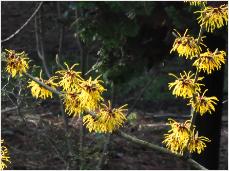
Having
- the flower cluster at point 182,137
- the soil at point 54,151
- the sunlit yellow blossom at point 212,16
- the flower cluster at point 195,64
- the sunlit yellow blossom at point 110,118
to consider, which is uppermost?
the sunlit yellow blossom at point 212,16

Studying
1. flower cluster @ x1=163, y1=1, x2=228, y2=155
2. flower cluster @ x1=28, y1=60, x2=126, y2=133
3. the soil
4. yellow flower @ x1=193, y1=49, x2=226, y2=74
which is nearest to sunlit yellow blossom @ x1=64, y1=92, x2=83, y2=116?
flower cluster @ x1=28, y1=60, x2=126, y2=133

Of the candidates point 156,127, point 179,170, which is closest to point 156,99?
Answer: point 156,127

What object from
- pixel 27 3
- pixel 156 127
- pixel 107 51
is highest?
pixel 27 3

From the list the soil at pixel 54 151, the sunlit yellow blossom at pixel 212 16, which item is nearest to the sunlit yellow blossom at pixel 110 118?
the sunlit yellow blossom at pixel 212 16

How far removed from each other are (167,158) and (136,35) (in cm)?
259

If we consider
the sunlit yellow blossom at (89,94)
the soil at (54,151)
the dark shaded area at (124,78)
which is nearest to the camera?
the sunlit yellow blossom at (89,94)

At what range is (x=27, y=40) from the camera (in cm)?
804

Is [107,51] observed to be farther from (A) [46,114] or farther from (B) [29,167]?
(A) [46,114]

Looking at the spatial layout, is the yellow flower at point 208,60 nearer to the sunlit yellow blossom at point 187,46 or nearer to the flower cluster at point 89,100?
the sunlit yellow blossom at point 187,46

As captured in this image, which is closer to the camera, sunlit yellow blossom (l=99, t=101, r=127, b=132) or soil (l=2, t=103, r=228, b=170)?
sunlit yellow blossom (l=99, t=101, r=127, b=132)

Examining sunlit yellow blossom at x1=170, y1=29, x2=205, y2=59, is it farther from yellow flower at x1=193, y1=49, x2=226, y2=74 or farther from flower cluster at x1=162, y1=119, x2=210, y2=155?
flower cluster at x1=162, y1=119, x2=210, y2=155

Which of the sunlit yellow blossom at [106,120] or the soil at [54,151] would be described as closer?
the sunlit yellow blossom at [106,120]

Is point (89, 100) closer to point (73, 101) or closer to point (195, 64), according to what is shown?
point (73, 101)

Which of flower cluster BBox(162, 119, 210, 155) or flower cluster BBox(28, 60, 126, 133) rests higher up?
flower cluster BBox(28, 60, 126, 133)
